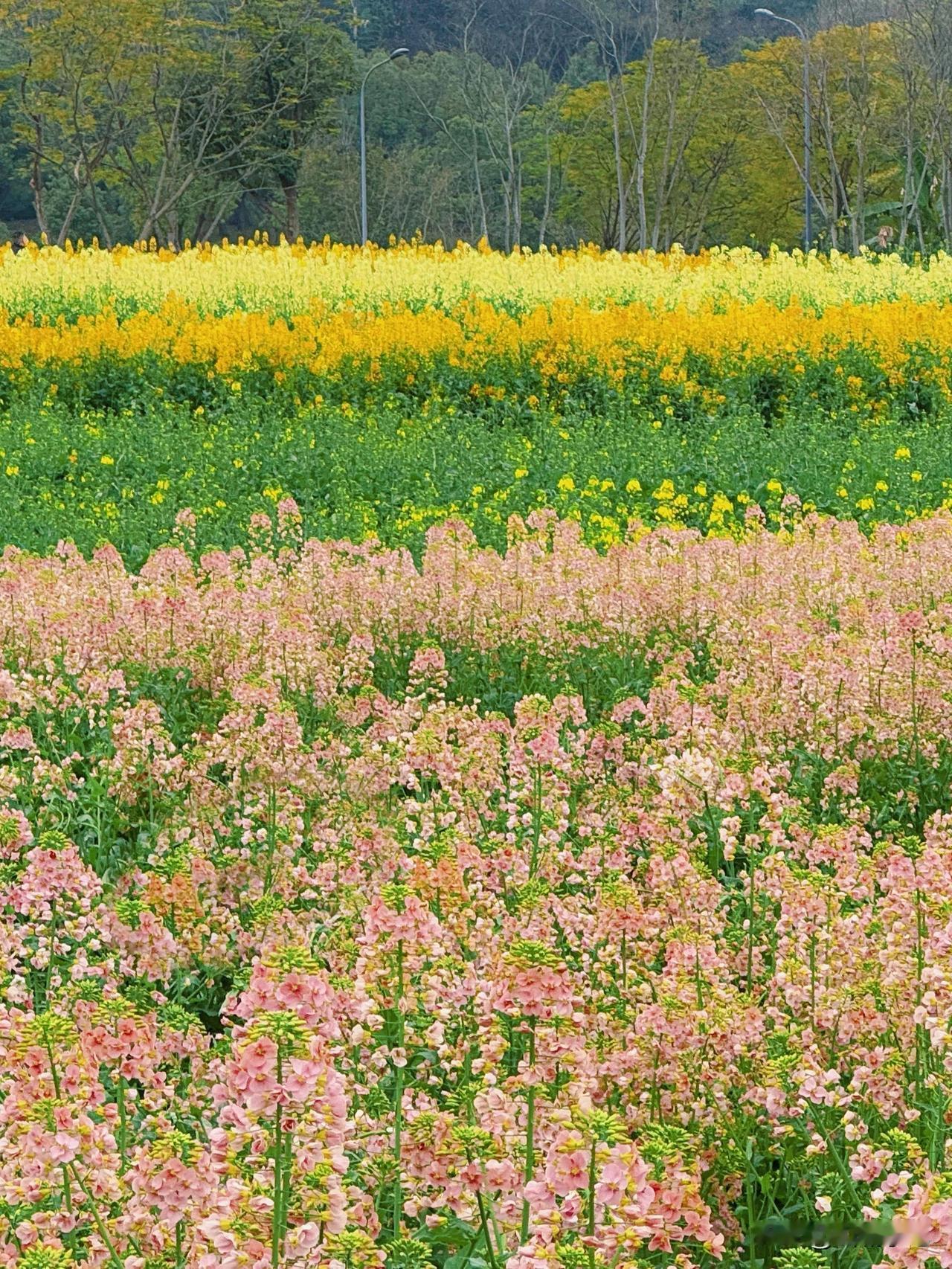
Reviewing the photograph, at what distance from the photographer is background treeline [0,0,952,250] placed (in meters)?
41.9

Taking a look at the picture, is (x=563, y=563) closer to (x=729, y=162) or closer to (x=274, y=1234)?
(x=274, y=1234)

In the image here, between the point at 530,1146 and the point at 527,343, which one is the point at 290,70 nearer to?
the point at 527,343

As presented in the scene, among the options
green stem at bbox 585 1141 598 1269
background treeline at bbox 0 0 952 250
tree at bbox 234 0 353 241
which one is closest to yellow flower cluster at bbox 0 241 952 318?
green stem at bbox 585 1141 598 1269

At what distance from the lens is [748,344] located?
13453mm

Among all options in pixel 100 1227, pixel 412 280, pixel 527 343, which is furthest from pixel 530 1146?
pixel 412 280

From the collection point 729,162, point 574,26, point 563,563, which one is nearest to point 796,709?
point 563,563

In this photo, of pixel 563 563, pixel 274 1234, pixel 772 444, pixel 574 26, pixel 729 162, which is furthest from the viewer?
pixel 574 26

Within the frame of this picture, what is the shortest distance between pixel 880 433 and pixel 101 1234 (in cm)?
984

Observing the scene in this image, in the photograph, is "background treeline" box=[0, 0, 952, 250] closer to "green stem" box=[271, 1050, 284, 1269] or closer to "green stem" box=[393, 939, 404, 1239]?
"green stem" box=[393, 939, 404, 1239]

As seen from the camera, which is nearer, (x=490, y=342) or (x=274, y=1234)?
(x=274, y=1234)

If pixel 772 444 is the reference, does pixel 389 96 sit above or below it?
above

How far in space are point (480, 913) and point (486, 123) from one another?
6583 cm

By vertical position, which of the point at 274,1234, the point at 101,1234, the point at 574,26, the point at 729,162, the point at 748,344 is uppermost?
the point at 574,26

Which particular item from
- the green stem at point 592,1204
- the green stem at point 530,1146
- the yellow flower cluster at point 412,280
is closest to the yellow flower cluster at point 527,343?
the yellow flower cluster at point 412,280
